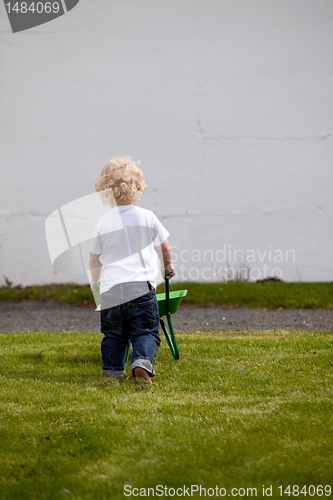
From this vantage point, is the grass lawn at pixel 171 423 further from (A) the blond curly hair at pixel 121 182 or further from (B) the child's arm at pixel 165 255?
(A) the blond curly hair at pixel 121 182

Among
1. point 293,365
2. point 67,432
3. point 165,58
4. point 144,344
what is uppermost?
point 165,58

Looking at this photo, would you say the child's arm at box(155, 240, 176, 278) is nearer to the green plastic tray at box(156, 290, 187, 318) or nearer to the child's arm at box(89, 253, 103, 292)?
the green plastic tray at box(156, 290, 187, 318)

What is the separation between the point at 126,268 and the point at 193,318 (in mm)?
2239

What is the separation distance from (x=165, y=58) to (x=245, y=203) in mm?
1900

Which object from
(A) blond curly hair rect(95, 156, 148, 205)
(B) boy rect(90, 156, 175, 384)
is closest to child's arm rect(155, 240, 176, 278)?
(B) boy rect(90, 156, 175, 384)

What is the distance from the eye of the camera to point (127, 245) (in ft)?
10.4

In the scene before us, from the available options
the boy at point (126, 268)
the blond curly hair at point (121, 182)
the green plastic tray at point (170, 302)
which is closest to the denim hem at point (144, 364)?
the boy at point (126, 268)

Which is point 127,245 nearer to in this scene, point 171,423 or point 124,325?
point 124,325

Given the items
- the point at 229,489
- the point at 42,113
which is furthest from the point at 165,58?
the point at 229,489

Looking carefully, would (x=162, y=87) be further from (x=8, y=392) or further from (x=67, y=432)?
(x=67, y=432)

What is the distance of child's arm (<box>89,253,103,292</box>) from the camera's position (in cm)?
330

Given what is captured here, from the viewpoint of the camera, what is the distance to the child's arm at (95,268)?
3297 mm

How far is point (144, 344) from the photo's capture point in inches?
120

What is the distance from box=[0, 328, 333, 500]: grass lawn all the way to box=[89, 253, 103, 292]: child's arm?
0.57 meters
